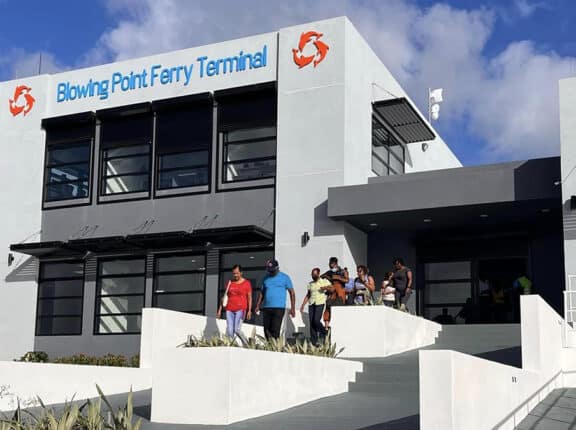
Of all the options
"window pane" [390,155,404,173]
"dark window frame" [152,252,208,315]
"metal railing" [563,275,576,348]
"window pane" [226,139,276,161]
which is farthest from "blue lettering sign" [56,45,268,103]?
"metal railing" [563,275,576,348]

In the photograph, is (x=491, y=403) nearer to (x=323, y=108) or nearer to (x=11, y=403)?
(x=11, y=403)

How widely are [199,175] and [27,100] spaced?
20.3ft

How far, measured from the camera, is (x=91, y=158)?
23.2 meters

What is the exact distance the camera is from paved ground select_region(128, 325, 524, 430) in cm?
902

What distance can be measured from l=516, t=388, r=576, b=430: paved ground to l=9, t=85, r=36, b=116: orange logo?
57.5 ft

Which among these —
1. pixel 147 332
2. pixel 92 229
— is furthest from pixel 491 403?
pixel 92 229

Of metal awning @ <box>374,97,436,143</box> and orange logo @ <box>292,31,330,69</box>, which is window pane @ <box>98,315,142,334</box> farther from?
metal awning @ <box>374,97,436,143</box>

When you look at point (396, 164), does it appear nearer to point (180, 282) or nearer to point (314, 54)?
point (314, 54)

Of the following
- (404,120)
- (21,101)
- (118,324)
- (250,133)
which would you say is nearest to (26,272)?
(118,324)

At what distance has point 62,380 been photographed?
13.1 meters

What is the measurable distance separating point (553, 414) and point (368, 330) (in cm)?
541

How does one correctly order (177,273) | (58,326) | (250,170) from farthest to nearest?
(58,326) < (177,273) < (250,170)

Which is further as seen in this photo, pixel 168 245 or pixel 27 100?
pixel 27 100

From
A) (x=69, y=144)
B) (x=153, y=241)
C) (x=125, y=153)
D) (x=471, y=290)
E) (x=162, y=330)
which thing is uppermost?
(x=69, y=144)
